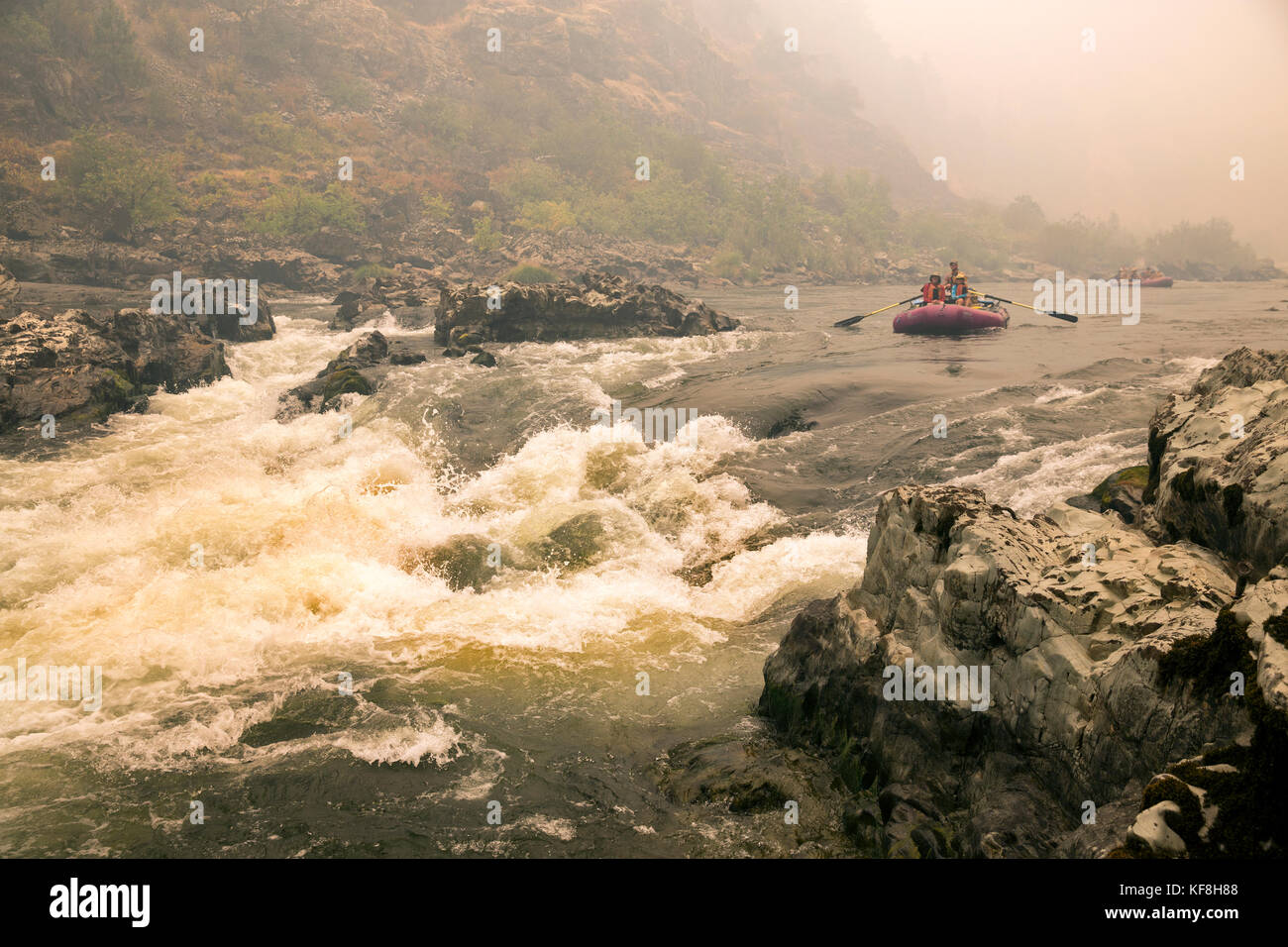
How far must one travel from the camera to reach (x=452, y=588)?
11055mm

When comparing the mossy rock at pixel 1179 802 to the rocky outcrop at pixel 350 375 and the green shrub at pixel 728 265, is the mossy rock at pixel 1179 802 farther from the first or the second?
the green shrub at pixel 728 265

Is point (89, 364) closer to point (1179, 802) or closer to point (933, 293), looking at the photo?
point (1179, 802)

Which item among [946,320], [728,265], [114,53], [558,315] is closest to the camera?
[558,315]

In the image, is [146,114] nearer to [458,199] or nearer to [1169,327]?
[458,199]

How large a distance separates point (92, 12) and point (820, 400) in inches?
3423

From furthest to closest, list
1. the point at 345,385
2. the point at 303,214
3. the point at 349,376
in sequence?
the point at 303,214, the point at 349,376, the point at 345,385

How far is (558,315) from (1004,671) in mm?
24983

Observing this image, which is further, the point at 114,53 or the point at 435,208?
the point at 114,53

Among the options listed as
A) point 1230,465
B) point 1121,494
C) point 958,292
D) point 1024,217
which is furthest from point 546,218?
point 1024,217

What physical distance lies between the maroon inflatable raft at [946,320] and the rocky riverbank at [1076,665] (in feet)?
72.6

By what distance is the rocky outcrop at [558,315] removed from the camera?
93.0ft

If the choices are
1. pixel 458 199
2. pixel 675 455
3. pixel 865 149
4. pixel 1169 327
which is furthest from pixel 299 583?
pixel 865 149

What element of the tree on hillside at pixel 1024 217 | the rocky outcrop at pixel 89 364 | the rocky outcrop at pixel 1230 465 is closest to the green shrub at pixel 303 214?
the rocky outcrop at pixel 89 364

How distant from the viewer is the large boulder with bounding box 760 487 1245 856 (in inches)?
192
